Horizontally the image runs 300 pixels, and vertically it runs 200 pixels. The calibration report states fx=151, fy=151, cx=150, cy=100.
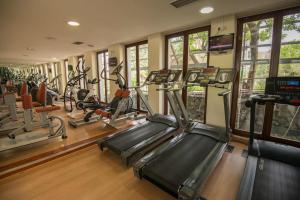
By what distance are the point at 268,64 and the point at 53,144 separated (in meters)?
4.39

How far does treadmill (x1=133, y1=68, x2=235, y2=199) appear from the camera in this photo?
1.69 metres

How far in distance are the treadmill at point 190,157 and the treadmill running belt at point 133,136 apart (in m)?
0.52

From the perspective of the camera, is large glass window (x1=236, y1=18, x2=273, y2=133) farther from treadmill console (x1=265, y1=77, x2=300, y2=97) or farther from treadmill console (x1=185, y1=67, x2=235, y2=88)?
treadmill console (x1=265, y1=77, x2=300, y2=97)

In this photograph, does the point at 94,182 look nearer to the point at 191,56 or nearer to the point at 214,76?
the point at 214,76

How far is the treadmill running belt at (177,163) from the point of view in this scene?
5.73ft

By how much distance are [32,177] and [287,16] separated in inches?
190

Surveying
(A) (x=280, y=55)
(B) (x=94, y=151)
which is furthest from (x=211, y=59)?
(B) (x=94, y=151)

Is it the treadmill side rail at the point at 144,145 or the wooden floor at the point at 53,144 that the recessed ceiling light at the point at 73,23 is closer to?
the wooden floor at the point at 53,144

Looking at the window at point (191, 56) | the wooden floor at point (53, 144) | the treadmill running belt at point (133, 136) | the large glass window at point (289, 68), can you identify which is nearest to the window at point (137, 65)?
the window at point (191, 56)

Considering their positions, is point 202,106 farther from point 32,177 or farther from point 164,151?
point 32,177

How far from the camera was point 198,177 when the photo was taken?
1743 millimetres

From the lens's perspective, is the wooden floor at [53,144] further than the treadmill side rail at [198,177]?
Yes

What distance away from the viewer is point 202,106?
13.2 feet

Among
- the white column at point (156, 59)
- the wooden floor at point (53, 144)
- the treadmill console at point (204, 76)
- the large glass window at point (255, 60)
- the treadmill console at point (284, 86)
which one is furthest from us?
the white column at point (156, 59)
